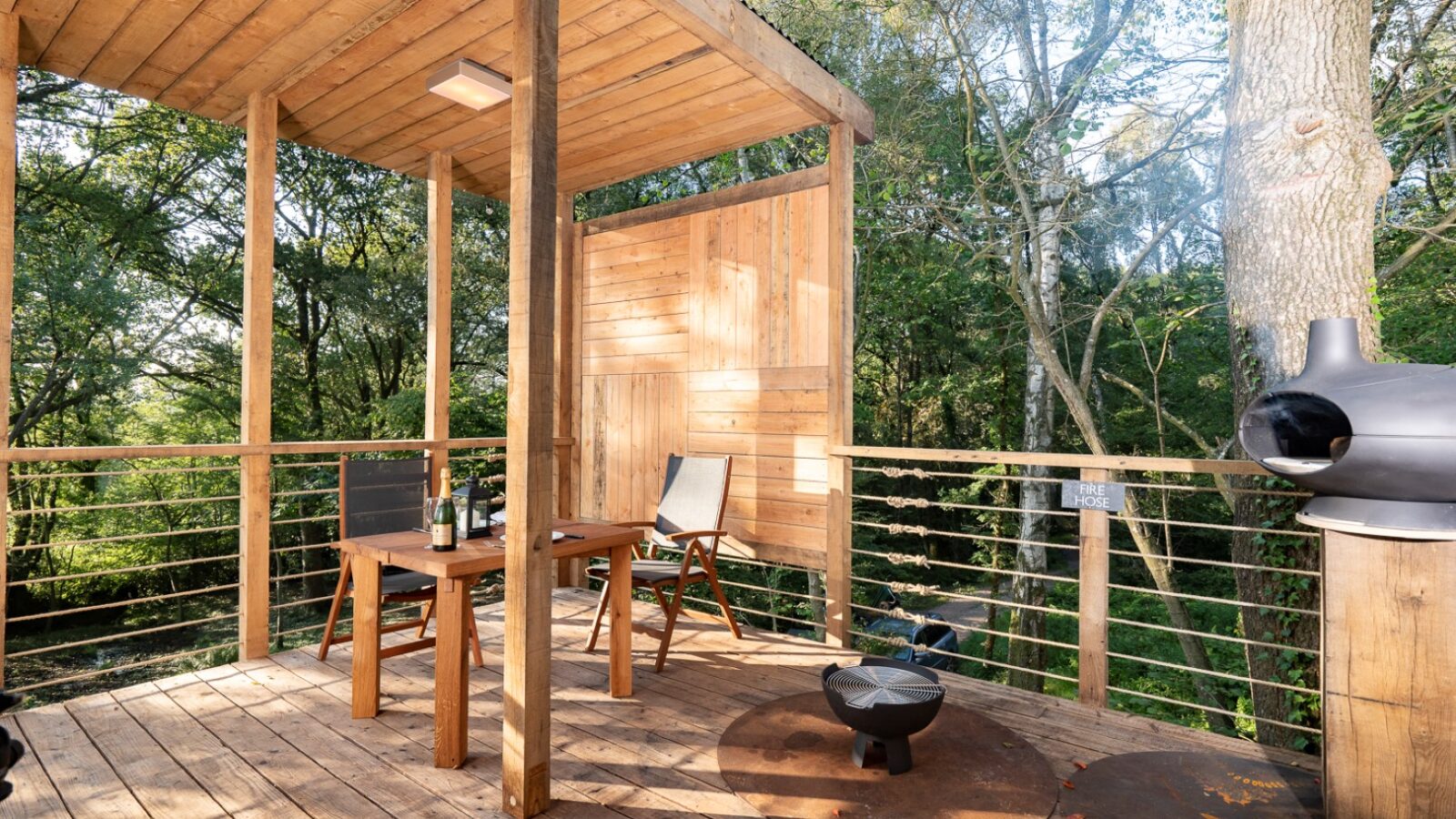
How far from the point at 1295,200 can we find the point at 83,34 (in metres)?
5.30

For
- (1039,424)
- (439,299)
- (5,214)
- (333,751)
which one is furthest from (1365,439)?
(1039,424)

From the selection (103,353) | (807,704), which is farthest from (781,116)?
(103,353)

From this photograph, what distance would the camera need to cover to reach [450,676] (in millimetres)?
2424

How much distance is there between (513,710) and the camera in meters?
2.18

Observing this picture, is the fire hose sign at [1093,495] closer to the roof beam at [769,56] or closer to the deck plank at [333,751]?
the roof beam at [769,56]

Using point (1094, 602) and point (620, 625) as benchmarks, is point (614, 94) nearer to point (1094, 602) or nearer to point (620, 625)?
point (620, 625)

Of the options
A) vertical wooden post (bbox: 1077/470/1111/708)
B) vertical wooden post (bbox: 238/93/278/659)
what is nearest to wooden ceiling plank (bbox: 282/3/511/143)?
vertical wooden post (bbox: 238/93/278/659)

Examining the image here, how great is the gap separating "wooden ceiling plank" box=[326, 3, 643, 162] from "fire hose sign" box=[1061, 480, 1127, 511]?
8.91ft

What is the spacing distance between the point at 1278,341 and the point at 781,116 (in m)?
2.63

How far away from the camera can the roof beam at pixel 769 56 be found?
2922 millimetres

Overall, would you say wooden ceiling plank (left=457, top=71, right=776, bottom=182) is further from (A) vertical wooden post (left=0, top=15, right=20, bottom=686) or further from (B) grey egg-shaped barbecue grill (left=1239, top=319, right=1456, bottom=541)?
(B) grey egg-shaped barbecue grill (left=1239, top=319, right=1456, bottom=541)

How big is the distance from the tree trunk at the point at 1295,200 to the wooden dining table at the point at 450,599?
9.12 feet

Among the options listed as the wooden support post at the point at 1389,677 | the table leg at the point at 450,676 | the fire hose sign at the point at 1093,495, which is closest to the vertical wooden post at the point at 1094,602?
the fire hose sign at the point at 1093,495

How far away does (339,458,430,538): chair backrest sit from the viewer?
128 inches
